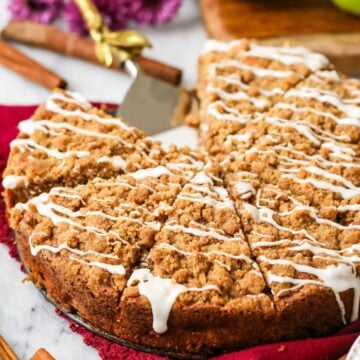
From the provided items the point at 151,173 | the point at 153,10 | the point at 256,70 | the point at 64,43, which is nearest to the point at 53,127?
Result: the point at 151,173

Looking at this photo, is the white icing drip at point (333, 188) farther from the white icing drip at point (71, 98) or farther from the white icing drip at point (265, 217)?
the white icing drip at point (71, 98)

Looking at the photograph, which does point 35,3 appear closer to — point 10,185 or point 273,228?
point 10,185

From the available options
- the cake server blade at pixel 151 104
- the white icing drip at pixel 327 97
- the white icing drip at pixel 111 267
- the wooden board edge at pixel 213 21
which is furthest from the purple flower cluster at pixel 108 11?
the white icing drip at pixel 111 267

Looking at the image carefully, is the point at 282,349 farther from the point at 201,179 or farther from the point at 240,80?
the point at 240,80

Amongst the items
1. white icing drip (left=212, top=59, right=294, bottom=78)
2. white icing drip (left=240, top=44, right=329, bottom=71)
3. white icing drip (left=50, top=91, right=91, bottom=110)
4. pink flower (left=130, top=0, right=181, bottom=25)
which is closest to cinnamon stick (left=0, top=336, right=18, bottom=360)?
white icing drip (left=50, top=91, right=91, bottom=110)

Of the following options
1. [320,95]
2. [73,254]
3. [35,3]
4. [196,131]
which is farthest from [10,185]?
[35,3]

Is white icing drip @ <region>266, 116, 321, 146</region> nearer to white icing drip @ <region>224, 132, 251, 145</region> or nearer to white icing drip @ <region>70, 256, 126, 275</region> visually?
white icing drip @ <region>224, 132, 251, 145</region>
